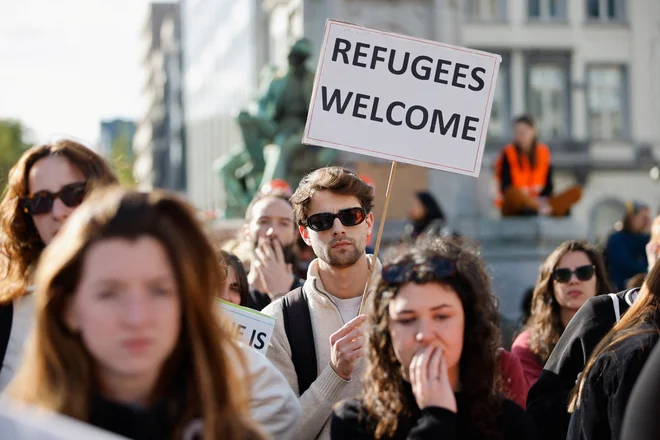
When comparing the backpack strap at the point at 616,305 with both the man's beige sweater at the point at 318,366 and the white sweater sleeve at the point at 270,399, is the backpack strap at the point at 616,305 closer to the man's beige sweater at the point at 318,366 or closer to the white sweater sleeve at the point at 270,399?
the man's beige sweater at the point at 318,366

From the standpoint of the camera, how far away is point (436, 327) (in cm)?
326

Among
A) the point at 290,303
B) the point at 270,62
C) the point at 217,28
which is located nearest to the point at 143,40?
the point at 217,28

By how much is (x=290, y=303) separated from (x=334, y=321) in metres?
0.20

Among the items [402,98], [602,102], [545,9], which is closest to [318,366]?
[402,98]

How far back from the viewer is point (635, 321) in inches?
156

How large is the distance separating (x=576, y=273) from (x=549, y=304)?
0.67ft

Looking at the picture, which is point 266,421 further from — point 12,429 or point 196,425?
point 12,429

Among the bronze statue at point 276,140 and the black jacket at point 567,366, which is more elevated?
the bronze statue at point 276,140

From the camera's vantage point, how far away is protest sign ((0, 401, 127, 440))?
89.2 inches

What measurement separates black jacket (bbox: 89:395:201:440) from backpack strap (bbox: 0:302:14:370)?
103cm

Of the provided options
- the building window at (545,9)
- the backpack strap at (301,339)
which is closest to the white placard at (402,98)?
the backpack strap at (301,339)

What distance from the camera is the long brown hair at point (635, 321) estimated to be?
3885mm

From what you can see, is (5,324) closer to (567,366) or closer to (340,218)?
(340,218)

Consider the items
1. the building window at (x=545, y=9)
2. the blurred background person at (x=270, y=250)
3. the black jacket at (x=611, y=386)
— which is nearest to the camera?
the black jacket at (x=611, y=386)
